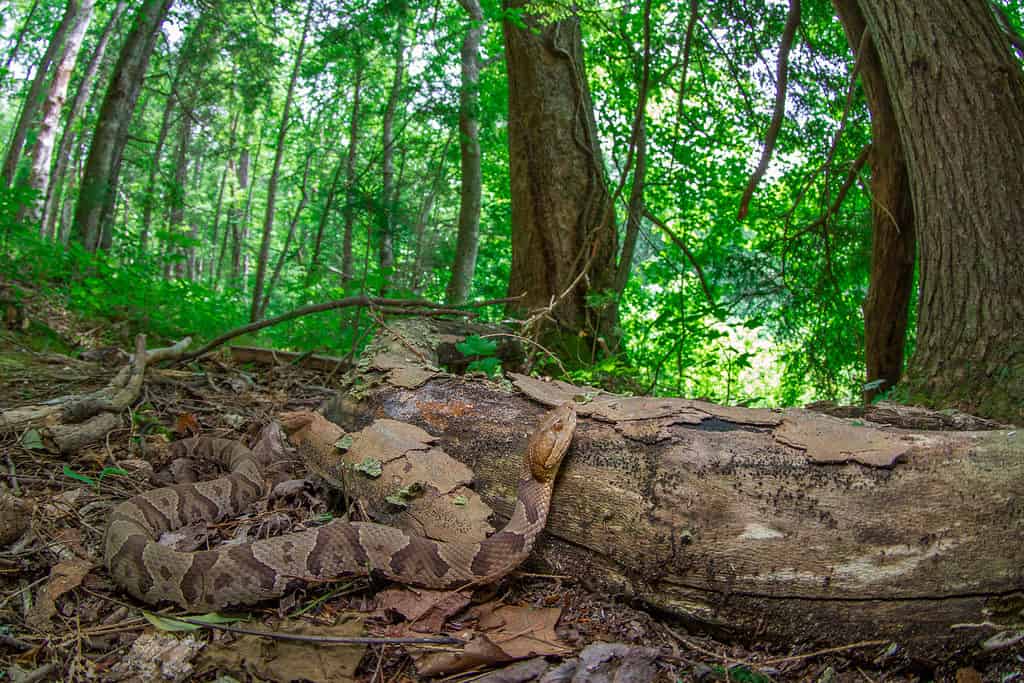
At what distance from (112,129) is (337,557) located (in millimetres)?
9273

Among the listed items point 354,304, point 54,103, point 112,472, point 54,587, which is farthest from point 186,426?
point 54,103

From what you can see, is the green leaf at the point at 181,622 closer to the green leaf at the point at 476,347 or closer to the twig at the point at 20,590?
the twig at the point at 20,590

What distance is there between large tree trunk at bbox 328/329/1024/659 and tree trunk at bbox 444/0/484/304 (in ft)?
22.6

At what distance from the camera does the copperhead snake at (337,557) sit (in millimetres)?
2379

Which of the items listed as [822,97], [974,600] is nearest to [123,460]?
[974,600]

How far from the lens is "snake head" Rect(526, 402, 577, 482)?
8.06 feet

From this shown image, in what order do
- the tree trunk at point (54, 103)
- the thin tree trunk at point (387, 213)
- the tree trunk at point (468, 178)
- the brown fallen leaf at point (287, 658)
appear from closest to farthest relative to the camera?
the brown fallen leaf at point (287, 658)
the thin tree trunk at point (387, 213)
the tree trunk at point (468, 178)
the tree trunk at point (54, 103)

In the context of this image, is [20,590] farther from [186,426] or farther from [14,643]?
[186,426]

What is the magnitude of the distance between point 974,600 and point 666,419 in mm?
1137

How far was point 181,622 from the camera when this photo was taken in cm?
227

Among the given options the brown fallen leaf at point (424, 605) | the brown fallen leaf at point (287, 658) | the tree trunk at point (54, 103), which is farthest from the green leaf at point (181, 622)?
the tree trunk at point (54, 103)

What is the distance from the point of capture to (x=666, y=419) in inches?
99.2

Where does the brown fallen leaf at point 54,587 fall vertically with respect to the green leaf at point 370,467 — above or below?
below

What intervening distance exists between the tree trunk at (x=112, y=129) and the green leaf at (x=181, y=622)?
8.33 meters
